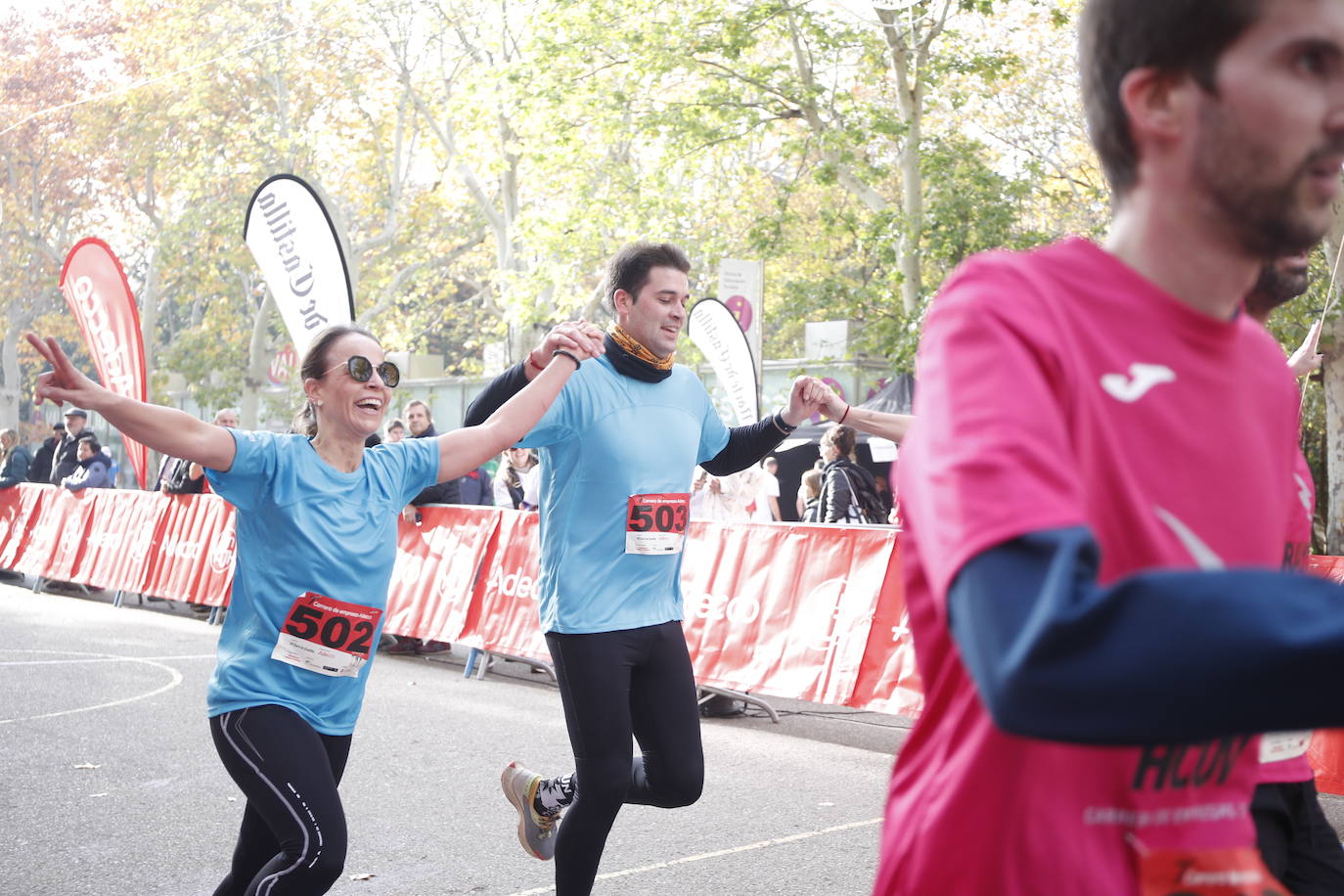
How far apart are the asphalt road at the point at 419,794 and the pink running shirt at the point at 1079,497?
4188 mm

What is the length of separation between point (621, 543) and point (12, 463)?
51.3 ft

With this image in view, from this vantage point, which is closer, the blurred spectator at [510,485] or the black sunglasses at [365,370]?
the black sunglasses at [365,370]

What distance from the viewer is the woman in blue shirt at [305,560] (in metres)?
3.66

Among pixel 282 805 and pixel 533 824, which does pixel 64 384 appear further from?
pixel 533 824

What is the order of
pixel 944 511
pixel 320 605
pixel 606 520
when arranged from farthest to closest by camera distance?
pixel 606 520 → pixel 320 605 → pixel 944 511

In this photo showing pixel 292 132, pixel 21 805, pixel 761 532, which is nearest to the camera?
pixel 21 805

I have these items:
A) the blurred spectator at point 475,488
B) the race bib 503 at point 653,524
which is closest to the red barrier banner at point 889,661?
the race bib 503 at point 653,524

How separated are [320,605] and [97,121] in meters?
31.3

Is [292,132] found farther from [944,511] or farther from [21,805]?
[944,511]

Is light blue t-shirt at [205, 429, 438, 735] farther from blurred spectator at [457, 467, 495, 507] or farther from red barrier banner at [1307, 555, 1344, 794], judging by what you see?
blurred spectator at [457, 467, 495, 507]

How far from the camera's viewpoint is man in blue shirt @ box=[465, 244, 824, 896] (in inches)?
178

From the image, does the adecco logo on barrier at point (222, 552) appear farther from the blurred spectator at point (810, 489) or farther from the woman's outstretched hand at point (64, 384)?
the woman's outstretched hand at point (64, 384)

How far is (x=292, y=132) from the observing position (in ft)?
102

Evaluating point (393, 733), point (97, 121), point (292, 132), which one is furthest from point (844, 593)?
point (97, 121)
